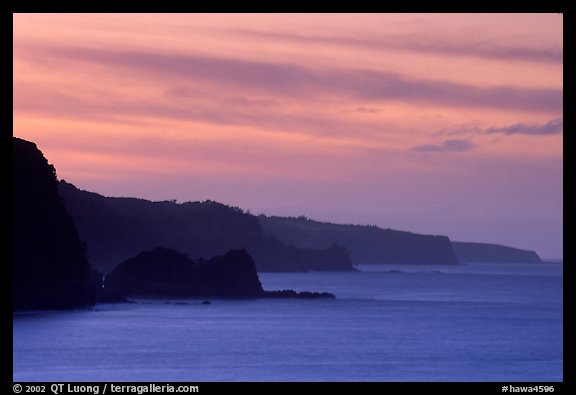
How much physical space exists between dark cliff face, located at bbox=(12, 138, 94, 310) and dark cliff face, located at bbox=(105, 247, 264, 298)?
3100 centimetres

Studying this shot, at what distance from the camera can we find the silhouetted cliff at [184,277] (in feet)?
375

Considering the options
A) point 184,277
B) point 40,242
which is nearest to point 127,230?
point 184,277

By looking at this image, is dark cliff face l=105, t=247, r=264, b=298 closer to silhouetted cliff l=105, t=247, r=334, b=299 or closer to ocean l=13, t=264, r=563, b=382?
silhouetted cliff l=105, t=247, r=334, b=299

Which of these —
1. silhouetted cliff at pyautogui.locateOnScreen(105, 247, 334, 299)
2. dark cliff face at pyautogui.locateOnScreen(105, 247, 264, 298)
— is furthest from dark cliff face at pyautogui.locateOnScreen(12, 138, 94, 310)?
dark cliff face at pyautogui.locateOnScreen(105, 247, 264, 298)

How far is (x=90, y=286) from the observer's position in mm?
92125

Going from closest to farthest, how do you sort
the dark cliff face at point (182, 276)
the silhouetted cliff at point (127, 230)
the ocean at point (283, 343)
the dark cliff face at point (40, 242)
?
the ocean at point (283, 343)
the dark cliff face at point (40, 242)
the dark cliff face at point (182, 276)
the silhouetted cliff at point (127, 230)

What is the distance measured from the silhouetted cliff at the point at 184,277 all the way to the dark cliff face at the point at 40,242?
30.7 meters

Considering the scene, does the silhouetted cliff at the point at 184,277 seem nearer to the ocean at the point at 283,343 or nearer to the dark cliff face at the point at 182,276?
the dark cliff face at the point at 182,276

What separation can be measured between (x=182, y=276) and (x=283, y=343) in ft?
148

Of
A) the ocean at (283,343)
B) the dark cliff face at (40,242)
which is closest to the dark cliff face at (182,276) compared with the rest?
the ocean at (283,343)

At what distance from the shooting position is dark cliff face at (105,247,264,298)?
114 m

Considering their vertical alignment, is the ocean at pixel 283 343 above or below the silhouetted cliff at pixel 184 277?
below
